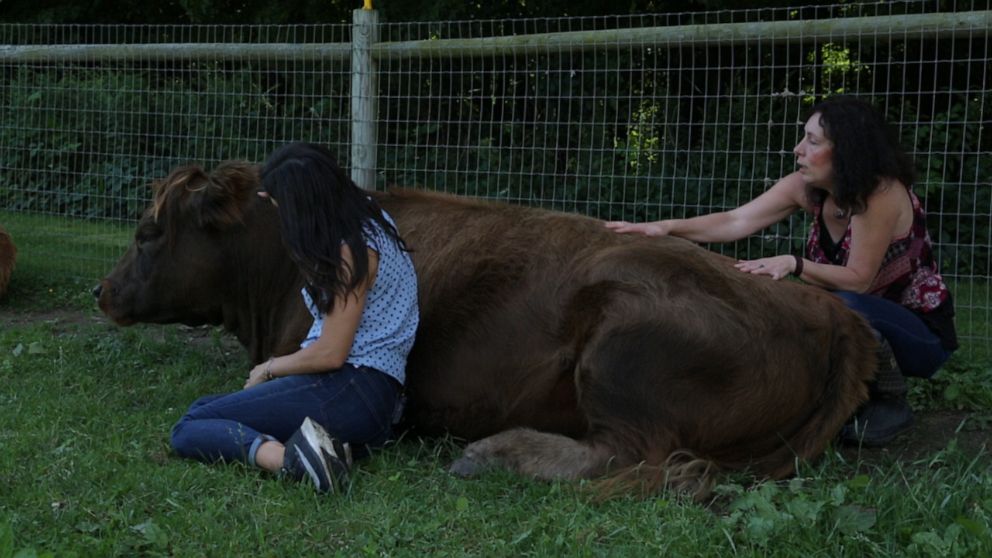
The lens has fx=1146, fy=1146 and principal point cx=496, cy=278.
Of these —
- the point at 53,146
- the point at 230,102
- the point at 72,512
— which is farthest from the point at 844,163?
the point at 53,146

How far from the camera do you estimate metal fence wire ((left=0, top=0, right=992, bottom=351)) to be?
750 centimetres

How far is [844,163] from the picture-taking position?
4867 mm

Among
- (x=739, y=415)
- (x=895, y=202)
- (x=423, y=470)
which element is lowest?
(x=423, y=470)

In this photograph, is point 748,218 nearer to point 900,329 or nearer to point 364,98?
point 900,329

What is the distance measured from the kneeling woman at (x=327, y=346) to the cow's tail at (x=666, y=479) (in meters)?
0.99

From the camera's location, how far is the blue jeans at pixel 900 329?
4.81 m

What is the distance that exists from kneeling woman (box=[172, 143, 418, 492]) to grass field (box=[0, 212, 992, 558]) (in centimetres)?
13

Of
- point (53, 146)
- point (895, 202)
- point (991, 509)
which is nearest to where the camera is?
point (991, 509)

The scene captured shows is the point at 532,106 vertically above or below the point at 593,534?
above

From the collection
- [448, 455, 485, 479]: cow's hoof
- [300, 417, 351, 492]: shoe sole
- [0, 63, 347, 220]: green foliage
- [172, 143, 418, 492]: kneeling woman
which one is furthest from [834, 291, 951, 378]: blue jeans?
[0, 63, 347, 220]: green foliage

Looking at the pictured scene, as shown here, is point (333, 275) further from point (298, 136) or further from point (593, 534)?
point (298, 136)

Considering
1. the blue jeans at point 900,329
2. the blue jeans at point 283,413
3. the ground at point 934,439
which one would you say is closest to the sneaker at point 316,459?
the blue jeans at point 283,413

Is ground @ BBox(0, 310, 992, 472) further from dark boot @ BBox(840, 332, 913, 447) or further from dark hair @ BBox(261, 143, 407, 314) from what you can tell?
dark hair @ BBox(261, 143, 407, 314)

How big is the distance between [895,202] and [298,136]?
5325mm
